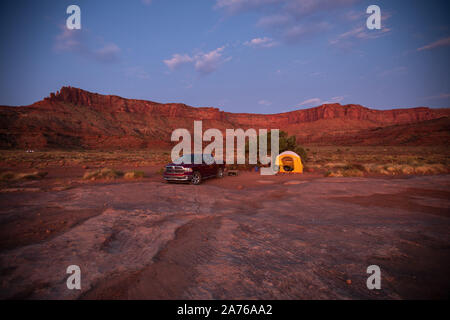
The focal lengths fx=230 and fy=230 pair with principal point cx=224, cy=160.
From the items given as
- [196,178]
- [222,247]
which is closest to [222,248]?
[222,247]

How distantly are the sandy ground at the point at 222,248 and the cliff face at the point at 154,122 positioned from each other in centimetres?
6121

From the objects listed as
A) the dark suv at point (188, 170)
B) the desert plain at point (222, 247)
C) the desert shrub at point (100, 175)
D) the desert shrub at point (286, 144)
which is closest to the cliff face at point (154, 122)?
the desert shrub at point (100, 175)

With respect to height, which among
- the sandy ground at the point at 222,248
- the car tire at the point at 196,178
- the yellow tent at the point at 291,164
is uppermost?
the yellow tent at the point at 291,164

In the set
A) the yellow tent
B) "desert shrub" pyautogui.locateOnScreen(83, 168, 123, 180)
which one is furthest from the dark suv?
the yellow tent

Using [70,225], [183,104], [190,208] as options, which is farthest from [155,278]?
[183,104]

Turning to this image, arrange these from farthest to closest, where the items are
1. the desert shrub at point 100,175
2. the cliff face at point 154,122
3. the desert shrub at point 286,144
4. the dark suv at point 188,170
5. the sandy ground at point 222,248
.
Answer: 1. the cliff face at point 154,122
2. the desert shrub at point 286,144
3. the desert shrub at point 100,175
4. the dark suv at point 188,170
5. the sandy ground at point 222,248

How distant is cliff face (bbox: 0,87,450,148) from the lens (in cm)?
6107

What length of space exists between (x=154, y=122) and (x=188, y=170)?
3624 inches

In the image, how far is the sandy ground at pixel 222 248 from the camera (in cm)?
281

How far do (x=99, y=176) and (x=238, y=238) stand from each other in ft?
39.5

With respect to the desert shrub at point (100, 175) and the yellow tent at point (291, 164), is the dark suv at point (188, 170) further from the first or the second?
the yellow tent at point (291, 164)

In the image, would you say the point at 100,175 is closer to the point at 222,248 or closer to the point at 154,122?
the point at 222,248

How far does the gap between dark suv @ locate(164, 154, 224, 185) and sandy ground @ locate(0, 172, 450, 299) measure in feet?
13.9

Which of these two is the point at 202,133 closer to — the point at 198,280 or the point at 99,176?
the point at 99,176
